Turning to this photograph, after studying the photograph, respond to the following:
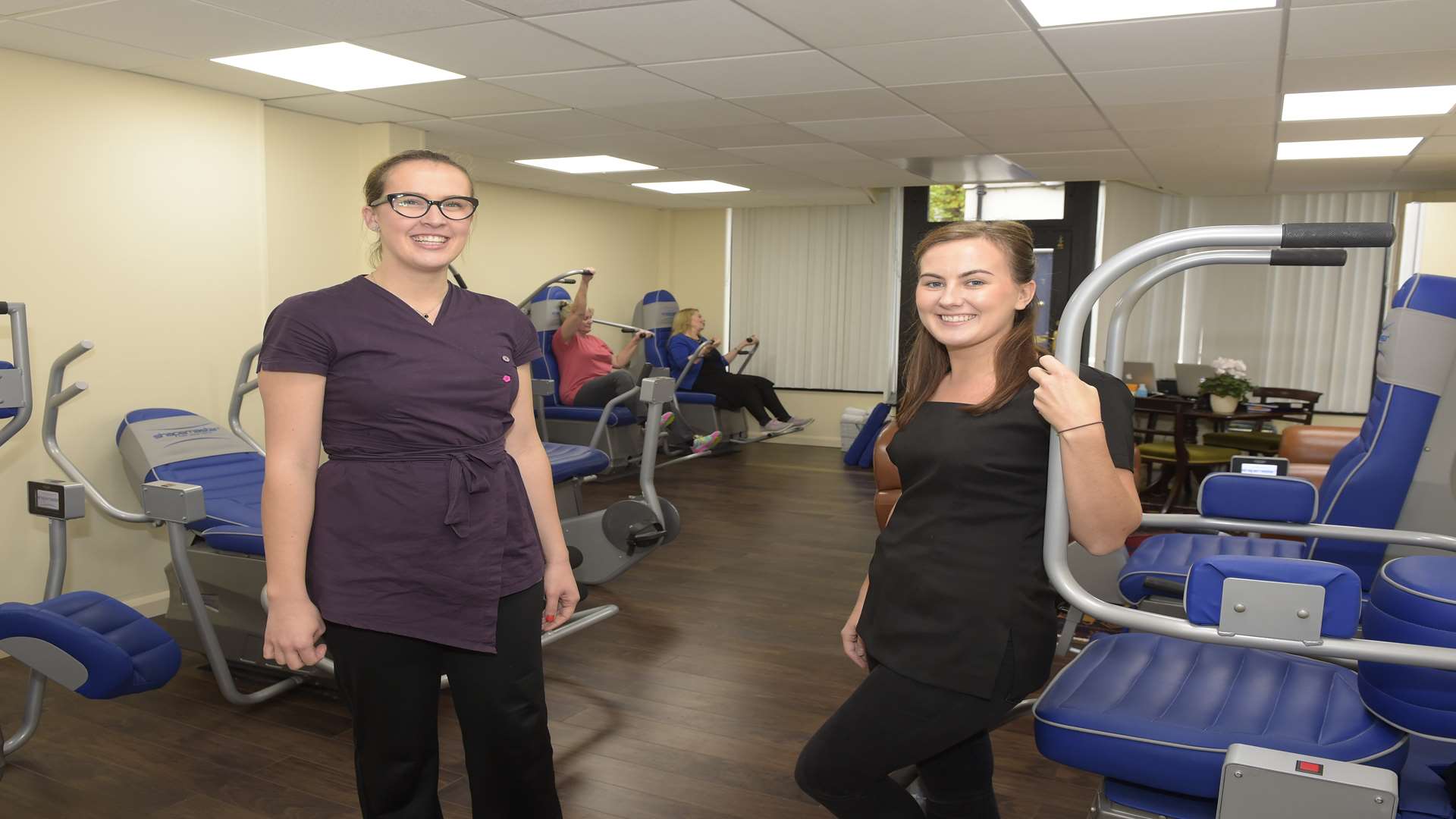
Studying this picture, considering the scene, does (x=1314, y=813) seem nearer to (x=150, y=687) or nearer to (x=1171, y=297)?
(x=150, y=687)

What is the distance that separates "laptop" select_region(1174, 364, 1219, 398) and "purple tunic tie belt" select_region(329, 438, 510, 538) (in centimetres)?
680

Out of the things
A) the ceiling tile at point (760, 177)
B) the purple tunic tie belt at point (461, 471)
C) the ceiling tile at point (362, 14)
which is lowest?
the purple tunic tie belt at point (461, 471)

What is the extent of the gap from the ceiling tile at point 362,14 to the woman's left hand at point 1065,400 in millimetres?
2543

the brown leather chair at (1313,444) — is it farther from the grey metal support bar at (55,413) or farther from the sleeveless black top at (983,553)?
Result: the grey metal support bar at (55,413)

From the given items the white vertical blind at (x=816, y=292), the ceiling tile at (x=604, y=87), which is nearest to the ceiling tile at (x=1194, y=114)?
the ceiling tile at (x=604, y=87)

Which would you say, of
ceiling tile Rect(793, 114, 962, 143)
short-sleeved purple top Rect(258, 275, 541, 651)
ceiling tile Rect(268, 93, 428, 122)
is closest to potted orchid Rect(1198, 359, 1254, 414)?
ceiling tile Rect(793, 114, 962, 143)

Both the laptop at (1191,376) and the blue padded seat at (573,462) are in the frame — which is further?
the laptop at (1191,376)

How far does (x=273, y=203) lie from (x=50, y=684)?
94.1 inches

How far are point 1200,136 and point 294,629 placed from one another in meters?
5.42

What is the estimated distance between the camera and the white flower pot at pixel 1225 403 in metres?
6.68

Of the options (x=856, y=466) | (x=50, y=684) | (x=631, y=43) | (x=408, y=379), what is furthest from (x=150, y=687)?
(x=856, y=466)

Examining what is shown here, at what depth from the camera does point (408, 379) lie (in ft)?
5.51

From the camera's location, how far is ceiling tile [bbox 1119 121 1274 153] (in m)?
5.34

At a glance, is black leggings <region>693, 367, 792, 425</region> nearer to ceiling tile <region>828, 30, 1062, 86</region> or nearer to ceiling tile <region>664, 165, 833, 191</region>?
ceiling tile <region>664, 165, 833, 191</region>
